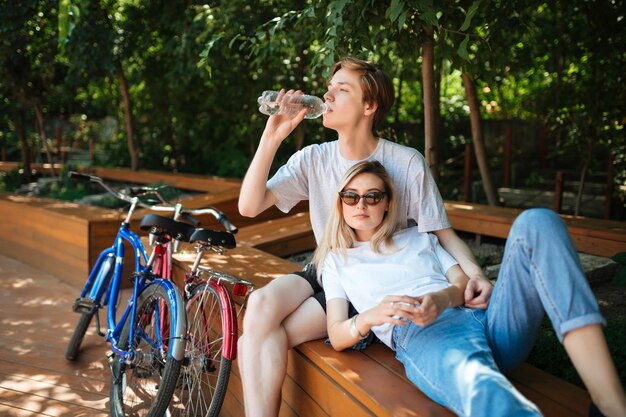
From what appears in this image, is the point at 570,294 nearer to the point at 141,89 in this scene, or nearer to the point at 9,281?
the point at 9,281

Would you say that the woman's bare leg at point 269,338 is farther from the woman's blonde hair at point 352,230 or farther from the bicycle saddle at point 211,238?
the bicycle saddle at point 211,238

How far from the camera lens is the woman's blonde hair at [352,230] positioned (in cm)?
250

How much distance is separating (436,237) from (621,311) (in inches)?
66.3

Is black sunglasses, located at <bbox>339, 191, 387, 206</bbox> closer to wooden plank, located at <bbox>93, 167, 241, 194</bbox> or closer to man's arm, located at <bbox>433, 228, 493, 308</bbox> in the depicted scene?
man's arm, located at <bbox>433, 228, 493, 308</bbox>

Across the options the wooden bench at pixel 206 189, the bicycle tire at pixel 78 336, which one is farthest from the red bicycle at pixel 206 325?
the wooden bench at pixel 206 189

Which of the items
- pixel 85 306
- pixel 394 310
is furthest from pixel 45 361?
→ pixel 394 310

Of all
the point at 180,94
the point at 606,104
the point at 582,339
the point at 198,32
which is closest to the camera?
the point at 582,339

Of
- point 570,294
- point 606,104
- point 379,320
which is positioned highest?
point 606,104

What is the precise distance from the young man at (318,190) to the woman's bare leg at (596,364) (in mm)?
683

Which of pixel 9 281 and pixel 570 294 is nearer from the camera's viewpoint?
pixel 570 294

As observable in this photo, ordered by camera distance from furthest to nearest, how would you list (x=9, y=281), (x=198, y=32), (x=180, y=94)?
(x=180, y=94) → (x=198, y=32) → (x=9, y=281)

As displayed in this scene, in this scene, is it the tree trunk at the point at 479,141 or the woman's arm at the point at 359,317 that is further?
the tree trunk at the point at 479,141

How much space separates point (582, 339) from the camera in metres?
1.74

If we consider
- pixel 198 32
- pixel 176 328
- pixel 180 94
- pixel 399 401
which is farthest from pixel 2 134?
pixel 399 401
